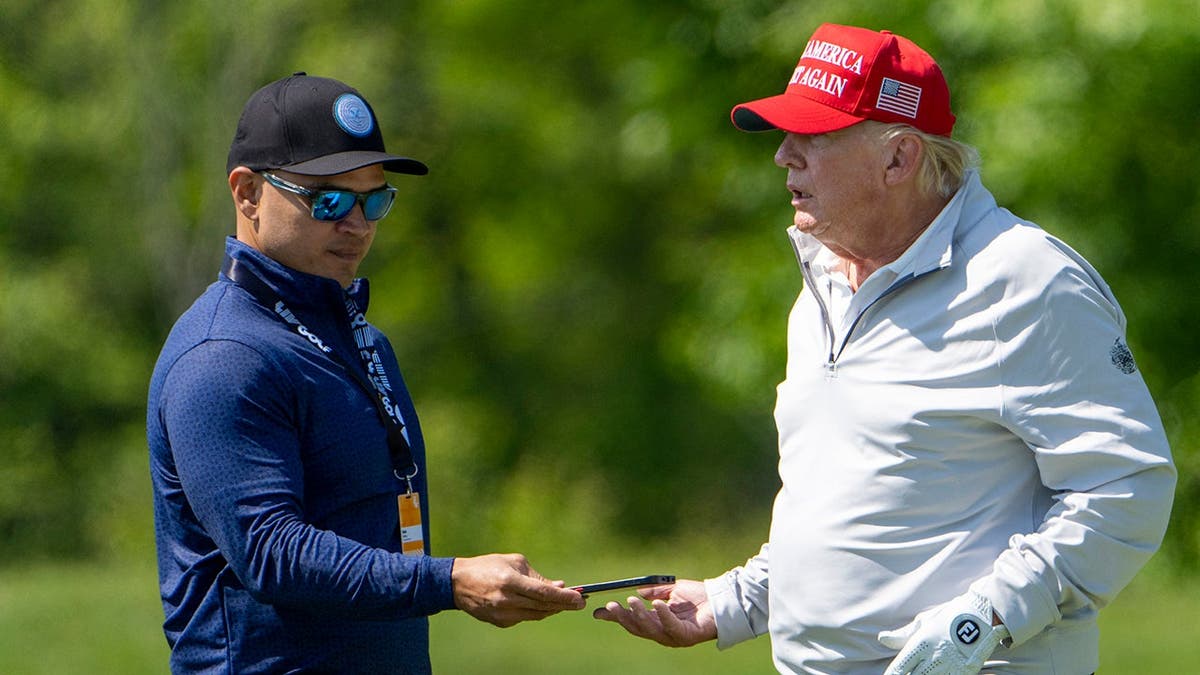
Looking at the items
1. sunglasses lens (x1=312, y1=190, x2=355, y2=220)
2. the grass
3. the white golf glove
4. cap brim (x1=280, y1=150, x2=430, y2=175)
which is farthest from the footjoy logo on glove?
the grass

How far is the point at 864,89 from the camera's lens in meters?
3.22

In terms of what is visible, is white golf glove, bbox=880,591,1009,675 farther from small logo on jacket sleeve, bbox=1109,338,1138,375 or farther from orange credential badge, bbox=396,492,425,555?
orange credential badge, bbox=396,492,425,555

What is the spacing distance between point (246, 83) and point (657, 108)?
6895 millimetres

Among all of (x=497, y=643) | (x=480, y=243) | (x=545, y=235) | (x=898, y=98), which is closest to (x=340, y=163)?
(x=898, y=98)

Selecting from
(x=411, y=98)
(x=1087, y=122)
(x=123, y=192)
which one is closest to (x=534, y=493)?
(x=411, y=98)

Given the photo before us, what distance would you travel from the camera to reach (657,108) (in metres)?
13.4

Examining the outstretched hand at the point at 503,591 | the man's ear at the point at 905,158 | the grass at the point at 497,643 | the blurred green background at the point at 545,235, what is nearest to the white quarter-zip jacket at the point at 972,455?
the man's ear at the point at 905,158

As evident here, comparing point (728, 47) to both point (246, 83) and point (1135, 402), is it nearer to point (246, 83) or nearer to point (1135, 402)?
point (246, 83)

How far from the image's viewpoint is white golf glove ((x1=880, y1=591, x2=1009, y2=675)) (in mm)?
2908

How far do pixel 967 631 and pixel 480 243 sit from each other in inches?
767

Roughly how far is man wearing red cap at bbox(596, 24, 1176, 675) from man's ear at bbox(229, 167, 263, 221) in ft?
3.64

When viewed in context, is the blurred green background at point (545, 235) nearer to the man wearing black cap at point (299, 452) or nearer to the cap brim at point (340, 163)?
the man wearing black cap at point (299, 452)

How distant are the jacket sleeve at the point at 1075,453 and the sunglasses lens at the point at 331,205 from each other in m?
1.38

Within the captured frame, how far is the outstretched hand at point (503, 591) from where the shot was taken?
3016 mm
